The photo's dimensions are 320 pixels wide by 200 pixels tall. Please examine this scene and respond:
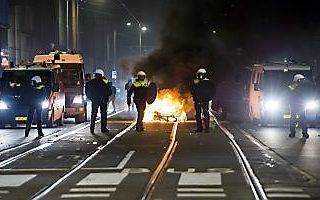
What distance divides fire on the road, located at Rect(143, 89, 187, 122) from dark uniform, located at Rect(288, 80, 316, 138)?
9.28 meters

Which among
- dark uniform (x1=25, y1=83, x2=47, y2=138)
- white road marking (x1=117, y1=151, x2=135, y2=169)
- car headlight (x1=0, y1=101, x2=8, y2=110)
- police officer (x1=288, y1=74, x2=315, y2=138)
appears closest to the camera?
white road marking (x1=117, y1=151, x2=135, y2=169)

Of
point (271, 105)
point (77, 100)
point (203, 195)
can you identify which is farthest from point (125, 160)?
point (77, 100)

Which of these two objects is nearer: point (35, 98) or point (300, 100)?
point (300, 100)

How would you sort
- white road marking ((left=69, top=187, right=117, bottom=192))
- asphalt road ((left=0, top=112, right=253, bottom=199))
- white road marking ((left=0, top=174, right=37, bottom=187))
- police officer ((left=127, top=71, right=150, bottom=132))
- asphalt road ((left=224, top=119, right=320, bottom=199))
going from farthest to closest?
1. police officer ((left=127, top=71, right=150, bottom=132))
2. white road marking ((left=0, top=174, right=37, bottom=187))
3. asphalt road ((left=224, top=119, right=320, bottom=199))
4. white road marking ((left=69, top=187, right=117, bottom=192))
5. asphalt road ((left=0, top=112, right=253, bottom=199))

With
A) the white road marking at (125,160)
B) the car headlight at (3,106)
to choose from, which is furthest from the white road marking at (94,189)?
the car headlight at (3,106)

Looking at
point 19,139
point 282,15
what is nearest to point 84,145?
point 19,139

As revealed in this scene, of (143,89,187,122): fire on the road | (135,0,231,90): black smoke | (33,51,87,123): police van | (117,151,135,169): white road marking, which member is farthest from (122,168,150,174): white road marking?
(135,0,231,90): black smoke

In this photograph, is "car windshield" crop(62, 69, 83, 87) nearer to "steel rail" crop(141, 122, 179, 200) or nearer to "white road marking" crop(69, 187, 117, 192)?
"steel rail" crop(141, 122, 179, 200)

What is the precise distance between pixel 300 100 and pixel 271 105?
5.30 m

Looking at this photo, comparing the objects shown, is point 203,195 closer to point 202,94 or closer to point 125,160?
point 125,160

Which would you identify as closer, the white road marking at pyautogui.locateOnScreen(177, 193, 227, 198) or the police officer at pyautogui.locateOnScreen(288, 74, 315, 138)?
the white road marking at pyautogui.locateOnScreen(177, 193, 227, 198)

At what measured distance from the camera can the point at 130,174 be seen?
45.7 feet

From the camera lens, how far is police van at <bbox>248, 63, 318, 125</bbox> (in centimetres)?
2823

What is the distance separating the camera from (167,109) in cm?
3331
